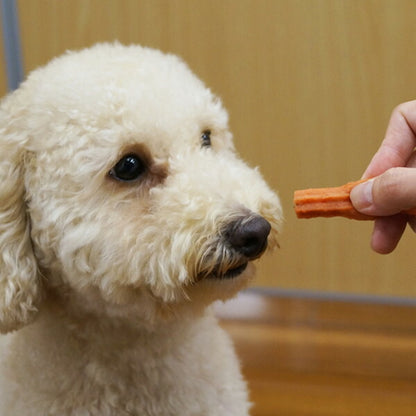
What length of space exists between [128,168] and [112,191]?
0.03 m

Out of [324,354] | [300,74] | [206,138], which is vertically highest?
[206,138]

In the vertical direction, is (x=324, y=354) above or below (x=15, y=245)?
below

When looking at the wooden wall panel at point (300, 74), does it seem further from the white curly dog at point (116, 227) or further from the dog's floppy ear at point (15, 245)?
the dog's floppy ear at point (15, 245)

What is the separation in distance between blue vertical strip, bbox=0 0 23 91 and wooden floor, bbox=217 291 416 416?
0.74 m

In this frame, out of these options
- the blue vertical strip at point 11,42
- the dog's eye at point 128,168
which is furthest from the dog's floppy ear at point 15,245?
the blue vertical strip at point 11,42

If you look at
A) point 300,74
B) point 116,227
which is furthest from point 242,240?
point 300,74

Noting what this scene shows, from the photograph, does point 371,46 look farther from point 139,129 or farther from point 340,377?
point 139,129

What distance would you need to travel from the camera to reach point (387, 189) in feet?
2.14

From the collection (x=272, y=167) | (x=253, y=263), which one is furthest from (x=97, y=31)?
(x=253, y=263)

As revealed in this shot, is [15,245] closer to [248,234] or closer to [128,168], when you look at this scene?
[128,168]

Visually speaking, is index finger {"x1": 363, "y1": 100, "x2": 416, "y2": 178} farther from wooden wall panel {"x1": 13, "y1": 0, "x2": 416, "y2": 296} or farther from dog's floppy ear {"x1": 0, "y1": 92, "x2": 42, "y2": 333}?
wooden wall panel {"x1": 13, "y1": 0, "x2": 416, "y2": 296}

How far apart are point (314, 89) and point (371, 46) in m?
0.14

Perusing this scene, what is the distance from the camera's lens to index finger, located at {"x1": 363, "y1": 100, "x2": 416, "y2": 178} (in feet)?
2.60

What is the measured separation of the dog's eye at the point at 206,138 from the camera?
759 mm
